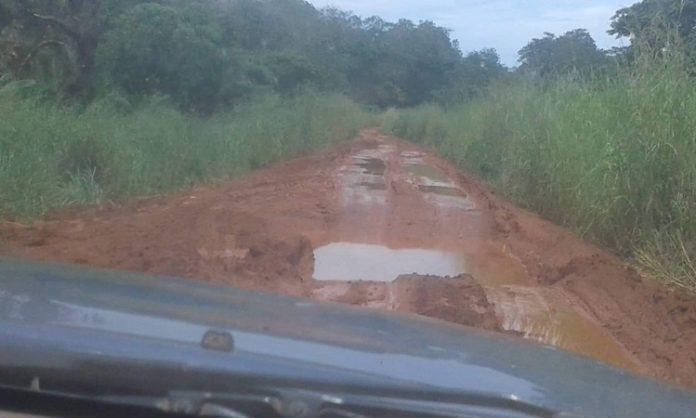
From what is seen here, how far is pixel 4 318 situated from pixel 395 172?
19898mm

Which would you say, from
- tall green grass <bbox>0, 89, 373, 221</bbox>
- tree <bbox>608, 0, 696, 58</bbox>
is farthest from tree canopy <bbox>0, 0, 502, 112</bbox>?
tree <bbox>608, 0, 696, 58</bbox>

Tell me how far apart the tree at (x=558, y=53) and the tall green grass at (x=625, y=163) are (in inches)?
148

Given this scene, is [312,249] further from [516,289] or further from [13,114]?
[13,114]

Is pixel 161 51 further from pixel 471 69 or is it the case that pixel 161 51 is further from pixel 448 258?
pixel 471 69

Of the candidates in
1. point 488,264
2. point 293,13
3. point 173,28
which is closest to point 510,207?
point 488,264

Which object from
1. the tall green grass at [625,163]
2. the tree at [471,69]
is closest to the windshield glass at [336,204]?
the tall green grass at [625,163]

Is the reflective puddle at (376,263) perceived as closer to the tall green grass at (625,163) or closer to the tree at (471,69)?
the tall green grass at (625,163)

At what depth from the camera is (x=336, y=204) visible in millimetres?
15555

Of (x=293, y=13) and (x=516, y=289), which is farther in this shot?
(x=293, y=13)

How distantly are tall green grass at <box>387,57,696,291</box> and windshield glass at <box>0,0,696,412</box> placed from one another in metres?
0.03

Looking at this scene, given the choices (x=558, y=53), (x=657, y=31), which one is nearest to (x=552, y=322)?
(x=657, y=31)

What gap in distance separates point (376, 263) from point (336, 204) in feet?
15.8

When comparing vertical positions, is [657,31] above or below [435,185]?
above

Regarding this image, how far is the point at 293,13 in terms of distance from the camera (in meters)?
48.7
